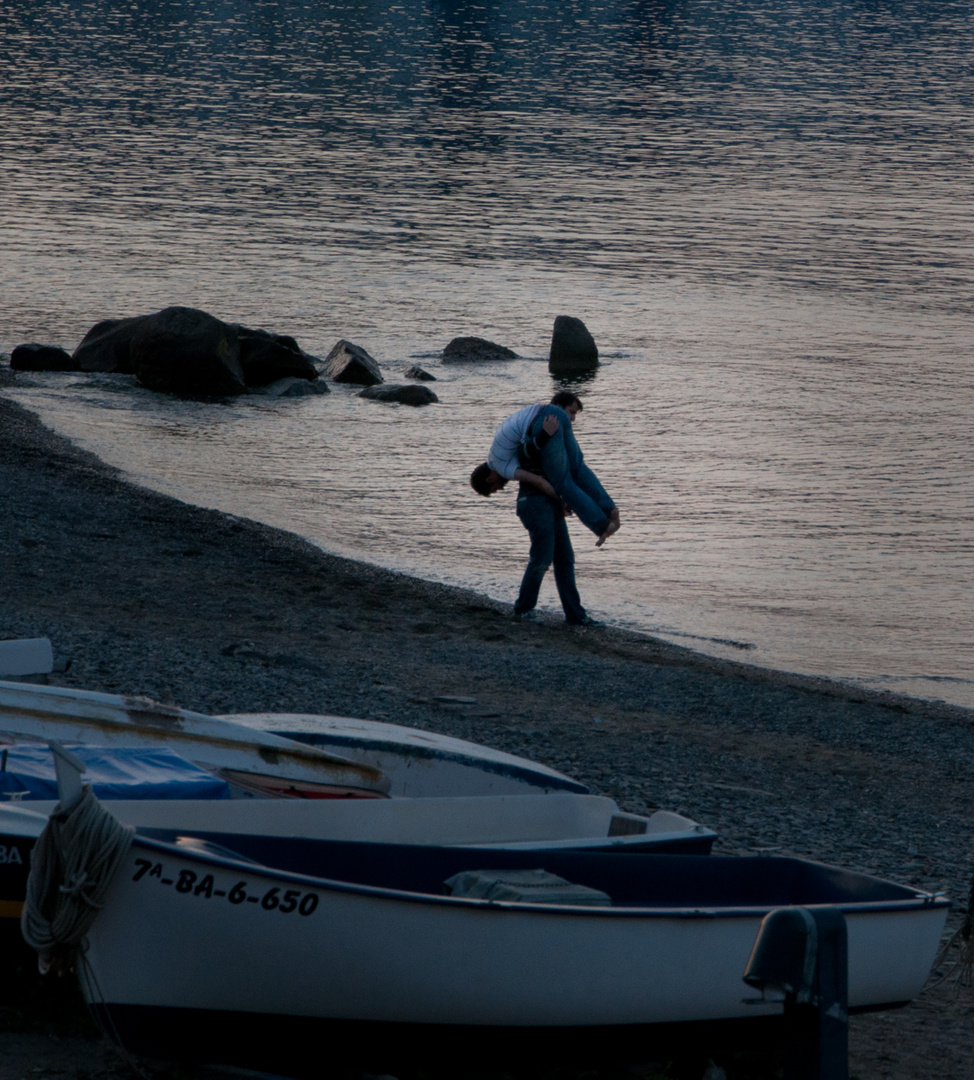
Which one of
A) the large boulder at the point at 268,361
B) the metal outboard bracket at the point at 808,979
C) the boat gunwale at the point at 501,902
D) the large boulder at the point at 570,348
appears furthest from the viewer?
the large boulder at the point at 570,348

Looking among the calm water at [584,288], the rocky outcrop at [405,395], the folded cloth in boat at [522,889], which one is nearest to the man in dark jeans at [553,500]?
the calm water at [584,288]

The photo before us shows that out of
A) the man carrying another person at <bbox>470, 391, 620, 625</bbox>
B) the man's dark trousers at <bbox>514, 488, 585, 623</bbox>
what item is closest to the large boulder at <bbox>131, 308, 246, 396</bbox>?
the man's dark trousers at <bbox>514, 488, 585, 623</bbox>

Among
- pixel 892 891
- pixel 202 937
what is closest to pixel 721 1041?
pixel 892 891

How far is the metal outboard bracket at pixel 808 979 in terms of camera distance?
482 centimetres

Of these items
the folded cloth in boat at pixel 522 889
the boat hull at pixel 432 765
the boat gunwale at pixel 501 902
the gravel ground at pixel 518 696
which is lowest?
the gravel ground at pixel 518 696

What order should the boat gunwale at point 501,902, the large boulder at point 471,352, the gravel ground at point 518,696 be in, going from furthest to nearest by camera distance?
the large boulder at point 471,352 < the gravel ground at point 518,696 < the boat gunwale at point 501,902

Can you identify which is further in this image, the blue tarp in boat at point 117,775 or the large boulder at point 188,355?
the large boulder at point 188,355

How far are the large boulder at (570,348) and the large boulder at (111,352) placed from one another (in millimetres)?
8182

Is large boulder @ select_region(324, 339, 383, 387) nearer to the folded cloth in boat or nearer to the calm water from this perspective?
the calm water

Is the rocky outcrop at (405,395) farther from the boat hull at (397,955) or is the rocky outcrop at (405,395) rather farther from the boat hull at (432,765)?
the boat hull at (397,955)

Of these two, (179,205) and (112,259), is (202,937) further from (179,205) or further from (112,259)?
(179,205)

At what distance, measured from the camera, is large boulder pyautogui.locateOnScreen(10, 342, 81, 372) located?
2816 centimetres

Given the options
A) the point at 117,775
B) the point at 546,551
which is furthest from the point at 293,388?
the point at 117,775

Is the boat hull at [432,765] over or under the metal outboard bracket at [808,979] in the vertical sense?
under
